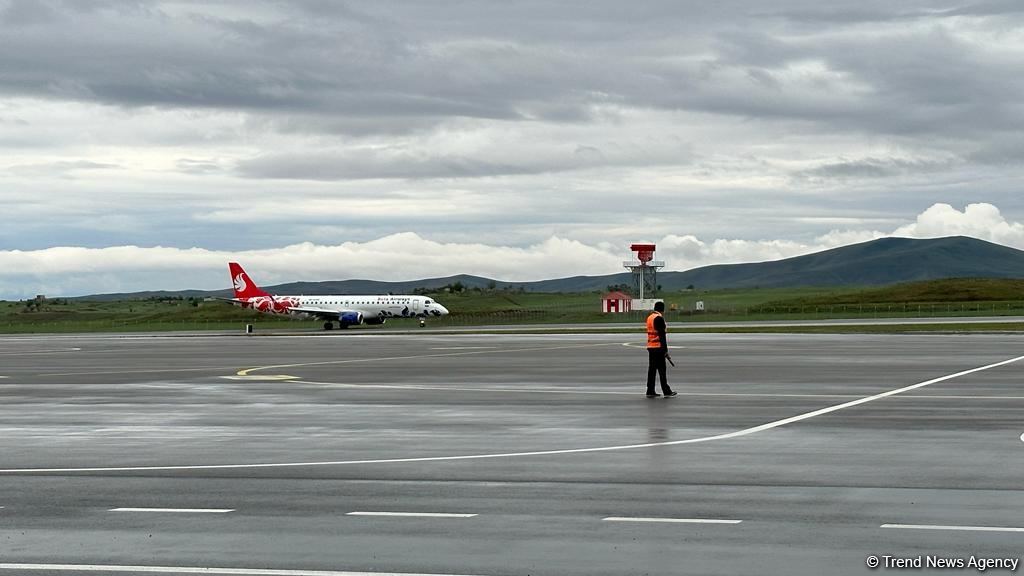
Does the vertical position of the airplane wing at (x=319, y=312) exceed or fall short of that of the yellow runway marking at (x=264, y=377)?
it exceeds it

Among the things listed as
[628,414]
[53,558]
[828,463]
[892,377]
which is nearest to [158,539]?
[53,558]

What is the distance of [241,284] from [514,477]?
4356 inches

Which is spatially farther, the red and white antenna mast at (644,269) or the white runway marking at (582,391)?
the red and white antenna mast at (644,269)

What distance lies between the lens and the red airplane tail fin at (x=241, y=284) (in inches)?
4764

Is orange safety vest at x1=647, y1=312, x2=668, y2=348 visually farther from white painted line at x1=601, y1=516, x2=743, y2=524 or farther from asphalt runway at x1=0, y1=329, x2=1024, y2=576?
white painted line at x1=601, y1=516, x2=743, y2=524

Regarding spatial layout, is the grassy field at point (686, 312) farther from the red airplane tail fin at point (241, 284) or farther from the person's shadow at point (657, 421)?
the person's shadow at point (657, 421)

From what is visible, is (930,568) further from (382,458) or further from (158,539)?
(382,458)

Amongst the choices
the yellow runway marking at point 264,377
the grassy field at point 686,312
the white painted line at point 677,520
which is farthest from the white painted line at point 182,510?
the grassy field at point 686,312

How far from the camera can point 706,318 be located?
11000cm

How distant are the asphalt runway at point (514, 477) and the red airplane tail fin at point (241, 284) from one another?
293ft

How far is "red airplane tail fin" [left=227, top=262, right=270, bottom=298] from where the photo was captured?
397 ft

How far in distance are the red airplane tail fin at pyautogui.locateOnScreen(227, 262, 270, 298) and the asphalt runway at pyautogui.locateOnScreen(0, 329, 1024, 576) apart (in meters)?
89.4

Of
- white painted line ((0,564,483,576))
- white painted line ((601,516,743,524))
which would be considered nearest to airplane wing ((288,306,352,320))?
white painted line ((601,516,743,524))

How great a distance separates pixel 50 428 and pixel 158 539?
37.4ft
